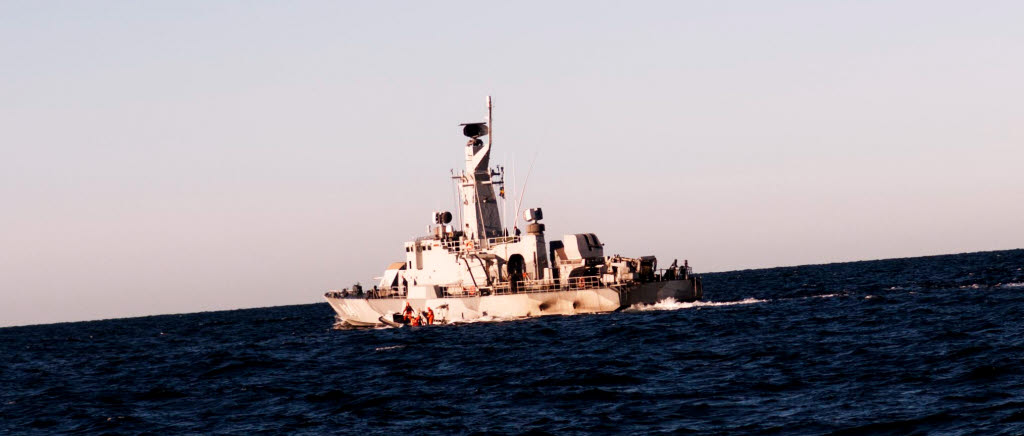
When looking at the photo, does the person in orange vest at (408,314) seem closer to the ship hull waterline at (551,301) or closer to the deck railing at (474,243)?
the ship hull waterline at (551,301)

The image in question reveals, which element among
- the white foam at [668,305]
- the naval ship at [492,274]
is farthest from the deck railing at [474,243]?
the white foam at [668,305]

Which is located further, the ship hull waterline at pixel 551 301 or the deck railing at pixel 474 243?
the deck railing at pixel 474 243

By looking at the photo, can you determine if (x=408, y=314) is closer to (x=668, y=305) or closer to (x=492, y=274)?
(x=492, y=274)

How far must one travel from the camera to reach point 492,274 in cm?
5641

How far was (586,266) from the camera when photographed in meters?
55.1

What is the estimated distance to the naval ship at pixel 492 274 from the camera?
53.6 metres

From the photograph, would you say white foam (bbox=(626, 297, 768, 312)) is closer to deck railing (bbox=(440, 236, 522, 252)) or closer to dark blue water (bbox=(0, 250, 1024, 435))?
dark blue water (bbox=(0, 250, 1024, 435))

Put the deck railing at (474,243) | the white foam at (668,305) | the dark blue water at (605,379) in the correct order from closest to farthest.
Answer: the dark blue water at (605,379)
the white foam at (668,305)
the deck railing at (474,243)

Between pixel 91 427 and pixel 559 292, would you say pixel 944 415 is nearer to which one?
pixel 91 427

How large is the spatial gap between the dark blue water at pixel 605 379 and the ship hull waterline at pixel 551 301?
1258 mm

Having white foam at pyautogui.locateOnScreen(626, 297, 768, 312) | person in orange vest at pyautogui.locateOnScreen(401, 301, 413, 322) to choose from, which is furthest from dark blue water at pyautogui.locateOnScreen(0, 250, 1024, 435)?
person in orange vest at pyautogui.locateOnScreen(401, 301, 413, 322)

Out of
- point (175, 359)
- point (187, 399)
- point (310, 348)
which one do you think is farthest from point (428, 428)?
point (175, 359)

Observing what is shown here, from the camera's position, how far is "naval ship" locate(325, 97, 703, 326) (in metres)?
53.6

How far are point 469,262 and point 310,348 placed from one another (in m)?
10.1
